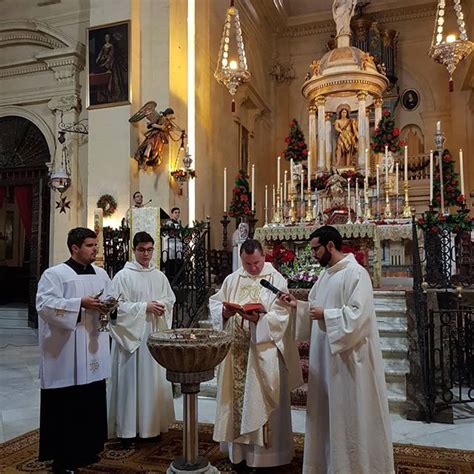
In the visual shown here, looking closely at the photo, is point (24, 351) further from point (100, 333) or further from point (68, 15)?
point (68, 15)

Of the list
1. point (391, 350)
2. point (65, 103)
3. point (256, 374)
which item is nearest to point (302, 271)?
point (391, 350)

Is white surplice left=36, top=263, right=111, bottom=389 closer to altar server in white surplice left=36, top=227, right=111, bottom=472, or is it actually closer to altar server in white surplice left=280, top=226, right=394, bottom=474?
altar server in white surplice left=36, top=227, right=111, bottom=472

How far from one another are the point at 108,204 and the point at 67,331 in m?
7.17

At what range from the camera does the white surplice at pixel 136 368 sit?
4.81 m

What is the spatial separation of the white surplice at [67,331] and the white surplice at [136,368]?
60cm

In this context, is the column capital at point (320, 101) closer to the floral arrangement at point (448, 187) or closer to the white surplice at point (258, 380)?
the floral arrangement at point (448, 187)

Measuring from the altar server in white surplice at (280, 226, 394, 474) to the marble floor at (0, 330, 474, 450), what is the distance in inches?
62.7

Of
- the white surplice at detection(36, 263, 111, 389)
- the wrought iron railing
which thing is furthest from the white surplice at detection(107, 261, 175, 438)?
the wrought iron railing

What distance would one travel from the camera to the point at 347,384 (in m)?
3.53

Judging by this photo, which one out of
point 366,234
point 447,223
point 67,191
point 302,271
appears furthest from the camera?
point 67,191

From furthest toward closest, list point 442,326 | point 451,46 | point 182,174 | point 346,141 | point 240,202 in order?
point 346,141 < point 240,202 < point 182,174 < point 451,46 < point 442,326

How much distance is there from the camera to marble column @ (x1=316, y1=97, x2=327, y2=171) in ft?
42.4

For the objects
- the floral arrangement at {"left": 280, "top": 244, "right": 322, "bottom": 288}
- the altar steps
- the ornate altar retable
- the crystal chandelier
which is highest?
the crystal chandelier

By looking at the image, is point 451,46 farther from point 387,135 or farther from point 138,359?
point 138,359
